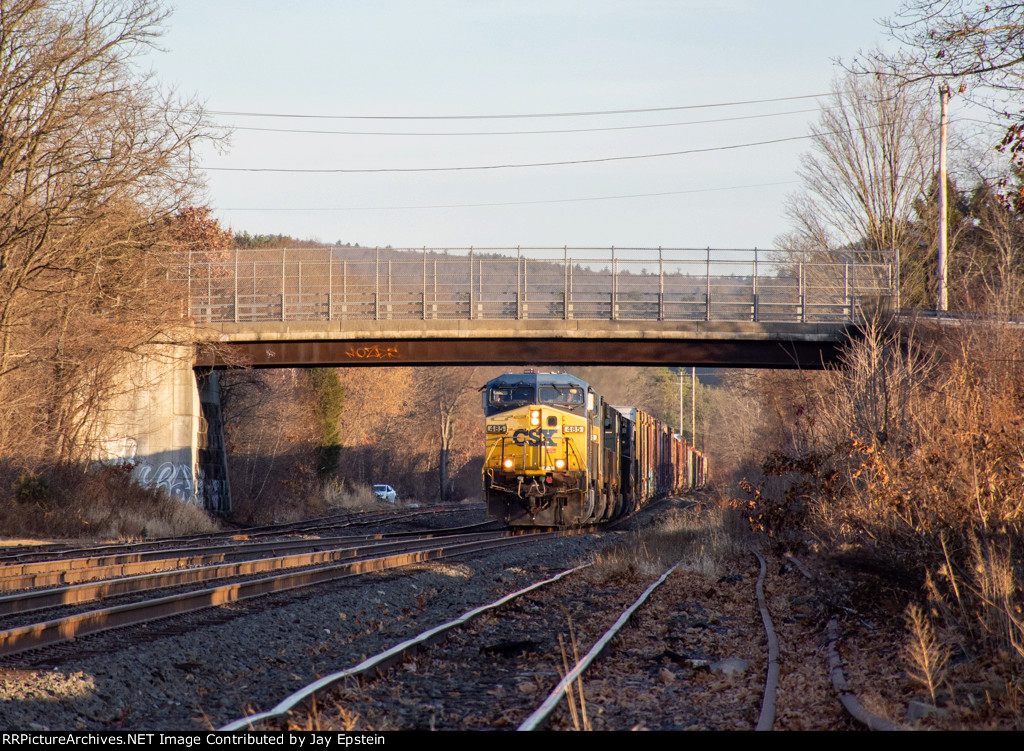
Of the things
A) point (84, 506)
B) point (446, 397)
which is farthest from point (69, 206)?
point (446, 397)

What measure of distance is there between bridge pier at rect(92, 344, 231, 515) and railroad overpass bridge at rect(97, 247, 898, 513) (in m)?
0.05

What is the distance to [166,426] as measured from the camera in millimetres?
29484

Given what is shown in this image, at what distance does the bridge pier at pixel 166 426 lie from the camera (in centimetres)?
2747

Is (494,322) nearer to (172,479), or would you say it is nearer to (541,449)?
(541,449)

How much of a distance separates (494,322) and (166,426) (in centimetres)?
1043

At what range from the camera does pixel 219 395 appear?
33.8m

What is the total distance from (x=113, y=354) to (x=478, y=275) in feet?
34.6

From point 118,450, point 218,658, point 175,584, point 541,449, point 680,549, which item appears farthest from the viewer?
point 118,450

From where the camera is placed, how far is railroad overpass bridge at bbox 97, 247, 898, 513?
28547 mm

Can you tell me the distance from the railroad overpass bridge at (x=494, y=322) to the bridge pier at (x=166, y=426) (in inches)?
2.0

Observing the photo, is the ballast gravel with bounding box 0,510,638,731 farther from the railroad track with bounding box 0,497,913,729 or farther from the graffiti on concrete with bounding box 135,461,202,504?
the graffiti on concrete with bounding box 135,461,202,504

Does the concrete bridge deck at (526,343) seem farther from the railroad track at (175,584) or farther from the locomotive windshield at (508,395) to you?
the railroad track at (175,584)

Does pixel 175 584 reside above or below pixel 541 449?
below

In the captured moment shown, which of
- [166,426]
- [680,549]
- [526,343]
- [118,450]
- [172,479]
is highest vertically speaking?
[526,343]
